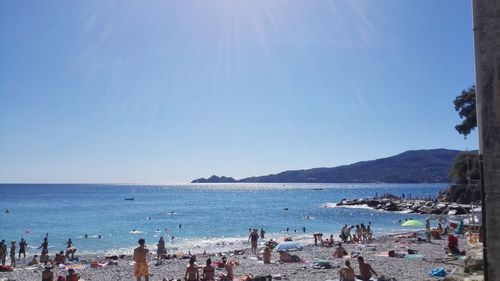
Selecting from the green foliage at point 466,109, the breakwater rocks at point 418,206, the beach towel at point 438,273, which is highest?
the green foliage at point 466,109

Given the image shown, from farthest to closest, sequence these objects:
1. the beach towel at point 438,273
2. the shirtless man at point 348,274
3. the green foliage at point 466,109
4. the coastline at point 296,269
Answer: the green foliage at point 466,109 → the coastline at point 296,269 → the beach towel at point 438,273 → the shirtless man at point 348,274

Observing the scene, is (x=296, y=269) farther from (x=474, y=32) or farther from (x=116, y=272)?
(x=474, y=32)

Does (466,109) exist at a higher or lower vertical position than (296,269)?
higher

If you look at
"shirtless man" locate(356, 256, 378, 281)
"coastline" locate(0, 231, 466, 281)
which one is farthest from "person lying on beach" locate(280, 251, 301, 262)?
"shirtless man" locate(356, 256, 378, 281)

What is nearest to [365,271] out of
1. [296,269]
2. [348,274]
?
[348,274]

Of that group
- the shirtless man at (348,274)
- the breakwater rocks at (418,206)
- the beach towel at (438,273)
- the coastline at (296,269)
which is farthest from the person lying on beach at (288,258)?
the breakwater rocks at (418,206)

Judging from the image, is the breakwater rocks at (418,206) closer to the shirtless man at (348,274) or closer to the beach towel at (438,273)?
the beach towel at (438,273)

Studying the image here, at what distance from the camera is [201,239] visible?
4191 cm

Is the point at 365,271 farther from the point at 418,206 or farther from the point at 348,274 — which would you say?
the point at 418,206

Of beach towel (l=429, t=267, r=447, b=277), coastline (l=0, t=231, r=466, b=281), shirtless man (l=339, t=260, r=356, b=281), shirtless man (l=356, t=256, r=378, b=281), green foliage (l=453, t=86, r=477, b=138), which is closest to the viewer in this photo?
shirtless man (l=339, t=260, r=356, b=281)

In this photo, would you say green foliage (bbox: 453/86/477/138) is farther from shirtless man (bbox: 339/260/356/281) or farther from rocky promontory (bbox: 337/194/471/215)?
shirtless man (bbox: 339/260/356/281)

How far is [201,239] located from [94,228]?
61.7 feet

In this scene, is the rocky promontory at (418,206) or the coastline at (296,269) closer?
the coastline at (296,269)

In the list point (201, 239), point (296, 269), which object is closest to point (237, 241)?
point (201, 239)
